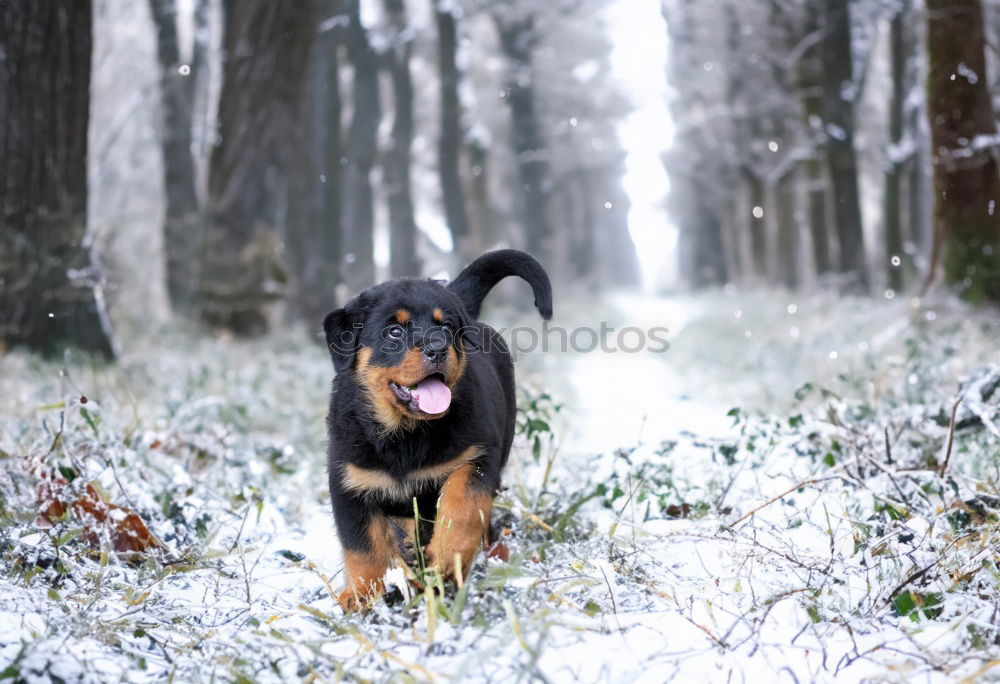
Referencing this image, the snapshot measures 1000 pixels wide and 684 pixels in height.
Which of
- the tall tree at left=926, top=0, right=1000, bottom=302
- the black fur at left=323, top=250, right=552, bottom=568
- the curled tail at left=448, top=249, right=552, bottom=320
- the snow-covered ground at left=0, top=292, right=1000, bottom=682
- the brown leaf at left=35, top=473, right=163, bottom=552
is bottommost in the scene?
the snow-covered ground at left=0, top=292, right=1000, bottom=682

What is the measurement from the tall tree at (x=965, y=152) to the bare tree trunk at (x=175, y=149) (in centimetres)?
1169

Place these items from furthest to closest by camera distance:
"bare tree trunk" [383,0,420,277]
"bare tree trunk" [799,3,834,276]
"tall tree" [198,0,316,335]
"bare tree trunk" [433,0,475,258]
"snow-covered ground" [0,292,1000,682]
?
"bare tree trunk" [383,0,420,277], "bare tree trunk" [433,0,475,258], "bare tree trunk" [799,3,834,276], "tall tree" [198,0,316,335], "snow-covered ground" [0,292,1000,682]

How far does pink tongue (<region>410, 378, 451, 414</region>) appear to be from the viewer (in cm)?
362

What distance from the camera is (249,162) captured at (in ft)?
40.1

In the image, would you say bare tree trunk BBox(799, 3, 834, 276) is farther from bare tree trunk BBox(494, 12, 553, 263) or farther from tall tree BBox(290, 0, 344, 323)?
tall tree BBox(290, 0, 344, 323)

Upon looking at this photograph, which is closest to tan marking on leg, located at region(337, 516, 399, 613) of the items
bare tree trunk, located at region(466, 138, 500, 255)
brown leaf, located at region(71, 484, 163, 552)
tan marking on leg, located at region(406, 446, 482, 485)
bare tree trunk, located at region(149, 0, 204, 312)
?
tan marking on leg, located at region(406, 446, 482, 485)

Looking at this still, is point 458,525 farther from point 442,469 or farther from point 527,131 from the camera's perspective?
point 527,131

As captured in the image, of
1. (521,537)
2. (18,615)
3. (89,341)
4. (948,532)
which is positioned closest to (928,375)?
(948,532)

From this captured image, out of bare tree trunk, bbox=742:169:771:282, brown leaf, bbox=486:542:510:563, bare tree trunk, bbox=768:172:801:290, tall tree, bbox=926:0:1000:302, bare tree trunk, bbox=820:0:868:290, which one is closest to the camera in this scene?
brown leaf, bbox=486:542:510:563

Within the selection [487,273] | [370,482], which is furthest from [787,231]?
[370,482]

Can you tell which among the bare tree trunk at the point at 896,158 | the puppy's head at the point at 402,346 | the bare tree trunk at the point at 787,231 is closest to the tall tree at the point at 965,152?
the puppy's head at the point at 402,346

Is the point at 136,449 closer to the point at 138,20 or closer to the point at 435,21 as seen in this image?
the point at 138,20

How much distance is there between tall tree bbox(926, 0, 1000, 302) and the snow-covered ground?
225 cm

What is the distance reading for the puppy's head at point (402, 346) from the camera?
3.67m
